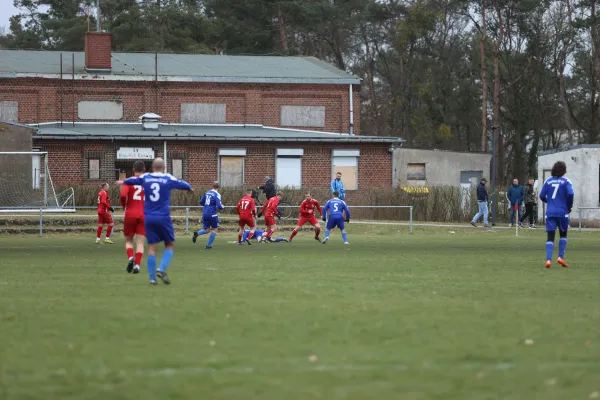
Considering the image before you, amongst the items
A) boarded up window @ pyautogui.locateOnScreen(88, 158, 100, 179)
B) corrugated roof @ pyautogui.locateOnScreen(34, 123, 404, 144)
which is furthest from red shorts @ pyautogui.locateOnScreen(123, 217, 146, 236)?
boarded up window @ pyautogui.locateOnScreen(88, 158, 100, 179)

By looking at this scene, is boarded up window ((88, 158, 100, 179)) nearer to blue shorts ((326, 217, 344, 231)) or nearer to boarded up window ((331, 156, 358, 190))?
boarded up window ((331, 156, 358, 190))

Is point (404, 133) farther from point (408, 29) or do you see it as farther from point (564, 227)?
point (564, 227)

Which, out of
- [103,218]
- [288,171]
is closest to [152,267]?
[103,218]

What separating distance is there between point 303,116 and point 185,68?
693 cm

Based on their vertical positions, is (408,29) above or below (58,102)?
above

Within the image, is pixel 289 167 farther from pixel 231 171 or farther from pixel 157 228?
pixel 157 228

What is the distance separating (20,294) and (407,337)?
6.75 m

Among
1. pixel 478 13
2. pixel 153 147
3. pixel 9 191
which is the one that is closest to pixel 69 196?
pixel 9 191

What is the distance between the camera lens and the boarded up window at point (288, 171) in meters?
55.6

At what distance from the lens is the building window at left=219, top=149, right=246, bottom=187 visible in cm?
5512

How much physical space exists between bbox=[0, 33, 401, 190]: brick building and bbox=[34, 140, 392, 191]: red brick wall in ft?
0.16

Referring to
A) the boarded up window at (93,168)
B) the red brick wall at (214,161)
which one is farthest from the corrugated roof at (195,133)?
the boarded up window at (93,168)

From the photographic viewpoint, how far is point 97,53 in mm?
58812

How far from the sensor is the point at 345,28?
79.9 meters
